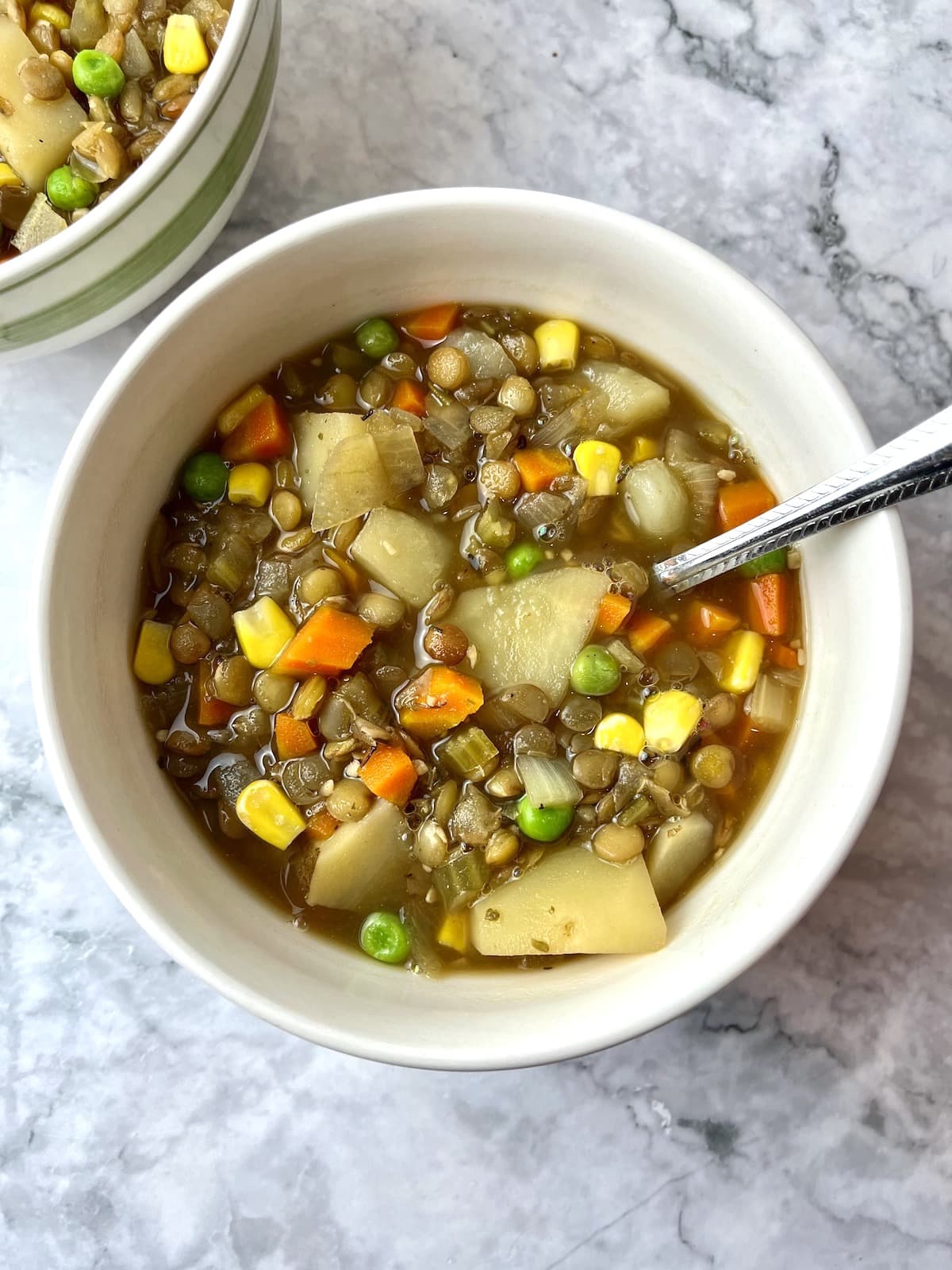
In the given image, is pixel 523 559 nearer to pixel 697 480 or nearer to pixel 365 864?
pixel 697 480

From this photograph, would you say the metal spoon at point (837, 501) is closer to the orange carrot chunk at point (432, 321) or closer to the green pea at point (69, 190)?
the orange carrot chunk at point (432, 321)

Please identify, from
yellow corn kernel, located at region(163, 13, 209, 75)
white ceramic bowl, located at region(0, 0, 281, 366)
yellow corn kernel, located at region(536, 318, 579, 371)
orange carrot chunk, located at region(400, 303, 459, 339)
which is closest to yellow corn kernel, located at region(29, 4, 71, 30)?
yellow corn kernel, located at region(163, 13, 209, 75)

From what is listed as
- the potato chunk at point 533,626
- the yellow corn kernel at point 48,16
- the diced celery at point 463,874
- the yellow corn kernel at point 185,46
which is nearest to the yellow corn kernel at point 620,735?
the potato chunk at point 533,626

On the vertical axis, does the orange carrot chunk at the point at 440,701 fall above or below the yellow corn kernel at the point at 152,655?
above

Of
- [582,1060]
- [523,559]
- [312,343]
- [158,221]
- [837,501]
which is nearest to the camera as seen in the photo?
[837,501]

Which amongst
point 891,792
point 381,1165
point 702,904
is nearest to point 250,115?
point 702,904

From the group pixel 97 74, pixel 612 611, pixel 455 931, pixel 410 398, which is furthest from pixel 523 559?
pixel 97 74

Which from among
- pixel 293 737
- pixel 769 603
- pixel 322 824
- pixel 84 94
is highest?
pixel 84 94
